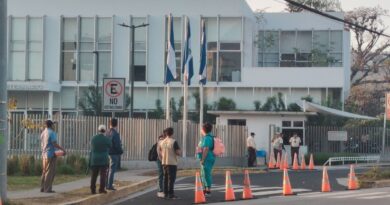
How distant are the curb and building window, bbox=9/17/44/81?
107 feet

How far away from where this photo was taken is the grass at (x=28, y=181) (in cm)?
1991

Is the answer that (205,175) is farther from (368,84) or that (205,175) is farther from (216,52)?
(368,84)

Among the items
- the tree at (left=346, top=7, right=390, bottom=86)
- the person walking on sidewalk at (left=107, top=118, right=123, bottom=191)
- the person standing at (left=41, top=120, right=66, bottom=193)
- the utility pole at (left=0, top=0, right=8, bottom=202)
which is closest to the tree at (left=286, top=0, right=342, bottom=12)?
the tree at (left=346, top=7, right=390, bottom=86)

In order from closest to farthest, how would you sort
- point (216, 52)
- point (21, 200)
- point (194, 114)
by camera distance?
point (21, 200) < point (194, 114) < point (216, 52)

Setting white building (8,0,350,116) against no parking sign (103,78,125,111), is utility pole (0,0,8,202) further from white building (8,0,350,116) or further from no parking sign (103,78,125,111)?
white building (8,0,350,116)

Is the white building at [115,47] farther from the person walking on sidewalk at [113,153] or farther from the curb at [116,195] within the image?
the person walking on sidewalk at [113,153]

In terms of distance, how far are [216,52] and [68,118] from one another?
2609 centimetres

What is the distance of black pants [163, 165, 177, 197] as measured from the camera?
1838 centimetres

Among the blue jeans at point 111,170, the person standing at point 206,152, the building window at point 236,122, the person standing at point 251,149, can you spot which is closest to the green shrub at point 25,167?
the blue jeans at point 111,170

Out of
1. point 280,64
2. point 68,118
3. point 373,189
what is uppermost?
point 280,64

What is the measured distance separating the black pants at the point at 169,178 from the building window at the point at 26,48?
3841cm

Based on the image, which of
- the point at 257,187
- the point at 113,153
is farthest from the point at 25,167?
the point at 257,187

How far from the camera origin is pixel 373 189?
2275 centimetres

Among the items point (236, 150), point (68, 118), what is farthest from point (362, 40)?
point (68, 118)
